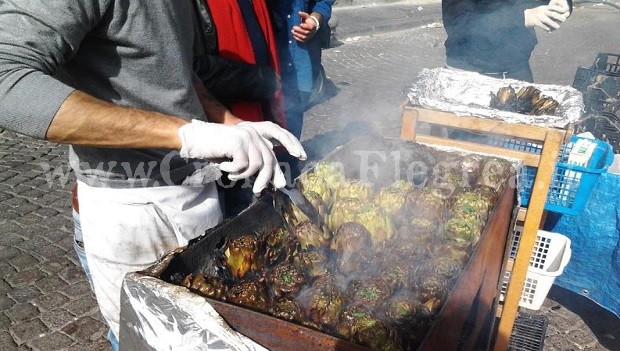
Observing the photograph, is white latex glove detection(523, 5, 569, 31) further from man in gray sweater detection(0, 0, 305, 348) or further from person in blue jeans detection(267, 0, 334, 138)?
man in gray sweater detection(0, 0, 305, 348)

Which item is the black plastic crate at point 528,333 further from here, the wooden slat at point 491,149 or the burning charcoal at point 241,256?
the burning charcoal at point 241,256

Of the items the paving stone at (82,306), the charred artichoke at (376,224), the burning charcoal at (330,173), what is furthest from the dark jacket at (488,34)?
the paving stone at (82,306)

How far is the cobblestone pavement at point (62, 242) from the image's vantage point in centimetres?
349

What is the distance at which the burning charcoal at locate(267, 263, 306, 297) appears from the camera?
1.81 meters

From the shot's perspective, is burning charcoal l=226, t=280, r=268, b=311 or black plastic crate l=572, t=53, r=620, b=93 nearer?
burning charcoal l=226, t=280, r=268, b=311

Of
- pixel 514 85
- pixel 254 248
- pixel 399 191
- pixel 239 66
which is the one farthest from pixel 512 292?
pixel 239 66

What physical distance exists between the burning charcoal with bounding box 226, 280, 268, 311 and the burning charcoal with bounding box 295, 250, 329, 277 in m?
0.25

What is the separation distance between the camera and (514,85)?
3.62 m

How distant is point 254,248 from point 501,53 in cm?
333

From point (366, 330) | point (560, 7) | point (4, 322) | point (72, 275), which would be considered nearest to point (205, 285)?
point (366, 330)

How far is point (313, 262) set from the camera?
1972 millimetres

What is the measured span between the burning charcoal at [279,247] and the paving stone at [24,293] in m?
2.59

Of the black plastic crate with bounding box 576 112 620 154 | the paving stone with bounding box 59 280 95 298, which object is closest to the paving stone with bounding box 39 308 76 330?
the paving stone with bounding box 59 280 95 298

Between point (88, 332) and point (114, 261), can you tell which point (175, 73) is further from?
point (88, 332)
